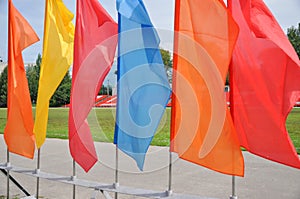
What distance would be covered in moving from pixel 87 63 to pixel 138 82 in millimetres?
524

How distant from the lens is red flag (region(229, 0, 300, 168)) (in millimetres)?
2176

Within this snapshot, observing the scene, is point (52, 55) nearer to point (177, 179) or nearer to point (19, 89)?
point (19, 89)

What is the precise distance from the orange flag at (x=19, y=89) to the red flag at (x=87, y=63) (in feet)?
2.05

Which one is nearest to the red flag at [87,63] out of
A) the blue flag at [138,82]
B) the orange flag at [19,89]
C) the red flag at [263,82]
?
the blue flag at [138,82]

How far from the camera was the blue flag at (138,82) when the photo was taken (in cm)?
266

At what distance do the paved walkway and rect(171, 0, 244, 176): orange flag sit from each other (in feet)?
4.72

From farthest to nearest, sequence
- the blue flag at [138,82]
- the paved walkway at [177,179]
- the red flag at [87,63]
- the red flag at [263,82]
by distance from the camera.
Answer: the paved walkway at [177,179]
the red flag at [87,63]
the blue flag at [138,82]
the red flag at [263,82]

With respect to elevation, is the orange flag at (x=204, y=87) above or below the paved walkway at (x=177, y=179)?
above

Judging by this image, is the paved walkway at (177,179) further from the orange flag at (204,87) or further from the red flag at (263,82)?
the red flag at (263,82)

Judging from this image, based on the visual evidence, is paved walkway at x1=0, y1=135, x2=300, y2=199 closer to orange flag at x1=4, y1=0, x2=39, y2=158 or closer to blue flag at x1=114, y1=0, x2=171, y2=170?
orange flag at x1=4, y1=0, x2=39, y2=158

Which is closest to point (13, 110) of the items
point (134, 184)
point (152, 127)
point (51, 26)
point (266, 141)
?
point (51, 26)

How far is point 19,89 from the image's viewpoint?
11.2ft

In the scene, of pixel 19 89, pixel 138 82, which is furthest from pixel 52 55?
pixel 138 82

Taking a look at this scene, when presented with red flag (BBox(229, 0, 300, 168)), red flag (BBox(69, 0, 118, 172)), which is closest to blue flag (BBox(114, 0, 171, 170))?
red flag (BBox(69, 0, 118, 172))
